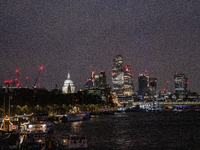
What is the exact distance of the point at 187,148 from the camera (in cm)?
5456

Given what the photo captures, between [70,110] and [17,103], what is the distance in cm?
3895

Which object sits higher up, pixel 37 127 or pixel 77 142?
pixel 37 127

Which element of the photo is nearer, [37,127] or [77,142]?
[77,142]

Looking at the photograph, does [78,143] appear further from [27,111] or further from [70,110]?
[70,110]

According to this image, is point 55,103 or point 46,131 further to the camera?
point 55,103

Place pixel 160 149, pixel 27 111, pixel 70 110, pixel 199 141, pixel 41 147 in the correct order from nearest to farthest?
1. pixel 41 147
2. pixel 160 149
3. pixel 199 141
4. pixel 27 111
5. pixel 70 110

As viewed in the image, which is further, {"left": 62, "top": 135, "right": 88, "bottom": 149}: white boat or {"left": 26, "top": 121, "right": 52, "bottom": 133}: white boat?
{"left": 26, "top": 121, "right": 52, "bottom": 133}: white boat

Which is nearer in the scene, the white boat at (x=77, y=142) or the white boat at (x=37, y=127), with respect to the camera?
the white boat at (x=77, y=142)

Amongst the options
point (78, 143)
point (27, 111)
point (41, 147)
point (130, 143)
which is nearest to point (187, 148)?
point (130, 143)

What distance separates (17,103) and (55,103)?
1417 inches

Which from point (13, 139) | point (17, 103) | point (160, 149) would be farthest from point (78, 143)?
point (17, 103)

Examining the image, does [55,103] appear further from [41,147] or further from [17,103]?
[41,147]

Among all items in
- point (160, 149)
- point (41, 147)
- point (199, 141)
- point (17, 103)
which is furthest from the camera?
point (17, 103)

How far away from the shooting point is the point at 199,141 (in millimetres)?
63875
